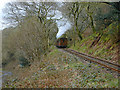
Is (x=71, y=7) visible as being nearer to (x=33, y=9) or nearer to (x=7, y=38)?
(x=33, y=9)

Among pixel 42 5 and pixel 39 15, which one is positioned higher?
pixel 42 5

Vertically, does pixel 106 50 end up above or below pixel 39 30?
below

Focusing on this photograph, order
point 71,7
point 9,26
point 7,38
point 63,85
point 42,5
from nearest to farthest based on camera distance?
point 63,85 → point 42,5 → point 9,26 → point 7,38 → point 71,7

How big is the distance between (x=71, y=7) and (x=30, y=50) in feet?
38.9

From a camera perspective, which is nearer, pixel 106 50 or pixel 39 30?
pixel 106 50

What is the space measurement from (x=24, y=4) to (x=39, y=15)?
94.3 inches

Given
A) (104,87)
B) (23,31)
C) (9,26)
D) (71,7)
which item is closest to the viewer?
(104,87)

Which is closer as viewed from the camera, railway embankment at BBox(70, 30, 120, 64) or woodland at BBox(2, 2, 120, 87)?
railway embankment at BBox(70, 30, 120, 64)

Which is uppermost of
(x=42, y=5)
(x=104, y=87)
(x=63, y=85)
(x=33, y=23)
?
(x=42, y=5)

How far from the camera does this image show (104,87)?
438cm

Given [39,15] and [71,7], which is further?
[71,7]

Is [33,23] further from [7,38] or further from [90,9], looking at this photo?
[90,9]

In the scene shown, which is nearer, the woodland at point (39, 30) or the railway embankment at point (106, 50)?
the railway embankment at point (106, 50)

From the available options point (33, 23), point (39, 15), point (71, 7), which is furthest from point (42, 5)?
point (71, 7)
